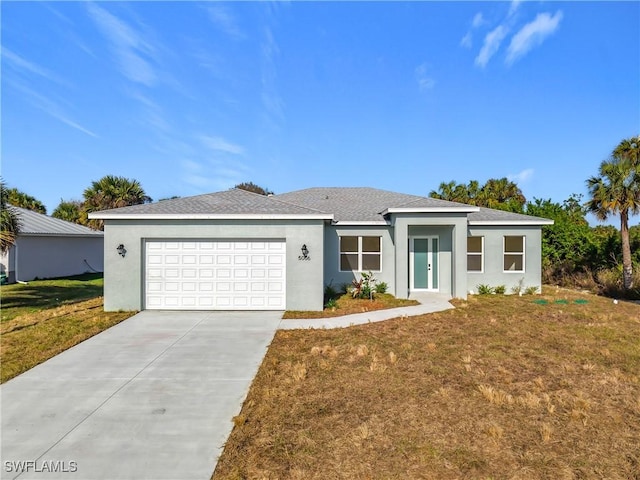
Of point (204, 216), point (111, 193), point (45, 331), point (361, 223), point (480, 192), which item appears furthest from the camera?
point (480, 192)

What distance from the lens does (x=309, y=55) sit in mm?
15773

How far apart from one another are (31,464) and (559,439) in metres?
6.34

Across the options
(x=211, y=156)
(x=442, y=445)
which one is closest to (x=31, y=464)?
(x=442, y=445)

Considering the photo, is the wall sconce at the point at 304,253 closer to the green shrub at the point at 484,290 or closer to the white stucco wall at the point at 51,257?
the green shrub at the point at 484,290

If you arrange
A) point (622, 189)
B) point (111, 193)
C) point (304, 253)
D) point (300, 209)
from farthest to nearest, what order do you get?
point (111, 193), point (622, 189), point (300, 209), point (304, 253)

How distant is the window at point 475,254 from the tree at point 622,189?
199 inches

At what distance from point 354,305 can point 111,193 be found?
22374mm

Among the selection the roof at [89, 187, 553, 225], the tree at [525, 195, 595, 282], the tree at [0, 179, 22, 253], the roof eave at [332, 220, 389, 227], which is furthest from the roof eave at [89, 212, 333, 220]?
the tree at [525, 195, 595, 282]

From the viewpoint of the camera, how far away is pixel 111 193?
1012 inches

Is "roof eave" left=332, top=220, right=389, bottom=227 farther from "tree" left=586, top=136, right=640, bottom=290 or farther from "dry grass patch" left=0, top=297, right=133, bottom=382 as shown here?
"tree" left=586, top=136, right=640, bottom=290

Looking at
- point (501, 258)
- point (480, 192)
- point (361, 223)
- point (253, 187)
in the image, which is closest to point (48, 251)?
point (361, 223)

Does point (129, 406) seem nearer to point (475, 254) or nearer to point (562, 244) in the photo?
point (475, 254)

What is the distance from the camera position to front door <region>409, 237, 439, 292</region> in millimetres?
15172

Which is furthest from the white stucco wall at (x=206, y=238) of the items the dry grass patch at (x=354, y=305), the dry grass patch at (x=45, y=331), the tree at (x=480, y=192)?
the tree at (x=480, y=192)
